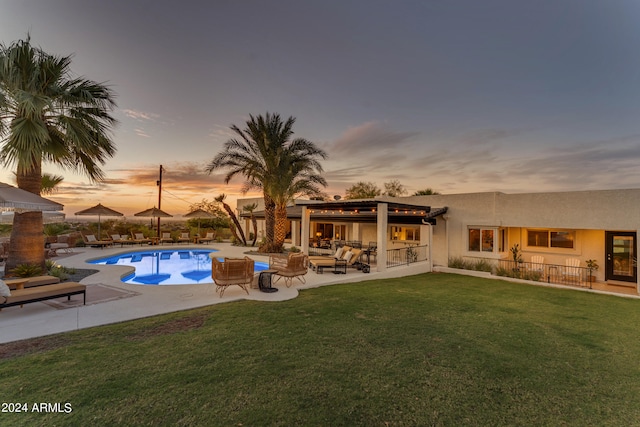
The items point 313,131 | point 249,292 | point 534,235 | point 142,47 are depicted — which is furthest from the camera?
point 313,131

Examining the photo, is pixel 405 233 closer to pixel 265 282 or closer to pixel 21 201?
pixel 265 282

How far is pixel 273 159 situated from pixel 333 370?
1664 centimetres

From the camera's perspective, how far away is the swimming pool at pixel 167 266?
13.8 m

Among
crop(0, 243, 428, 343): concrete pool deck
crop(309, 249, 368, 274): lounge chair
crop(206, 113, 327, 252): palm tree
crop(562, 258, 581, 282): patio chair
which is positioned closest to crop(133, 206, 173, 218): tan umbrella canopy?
crop(206, 113, 327, 252): palm tree

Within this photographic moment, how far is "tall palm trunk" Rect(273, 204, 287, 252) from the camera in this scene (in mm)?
19766

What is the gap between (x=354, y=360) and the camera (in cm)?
503

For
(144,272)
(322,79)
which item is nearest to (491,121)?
(322,79)

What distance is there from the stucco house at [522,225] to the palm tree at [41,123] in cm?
1021

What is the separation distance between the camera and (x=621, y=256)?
565 inches

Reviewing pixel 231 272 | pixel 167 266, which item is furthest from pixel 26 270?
pixel 167 266

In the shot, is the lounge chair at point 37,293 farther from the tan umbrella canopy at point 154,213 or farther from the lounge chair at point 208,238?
the lounge chair at point 208,238

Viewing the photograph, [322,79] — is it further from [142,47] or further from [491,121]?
[491,121]

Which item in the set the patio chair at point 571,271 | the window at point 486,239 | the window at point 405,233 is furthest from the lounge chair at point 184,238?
the patio chair at point 571,271

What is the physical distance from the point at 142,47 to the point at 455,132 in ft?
62.5
